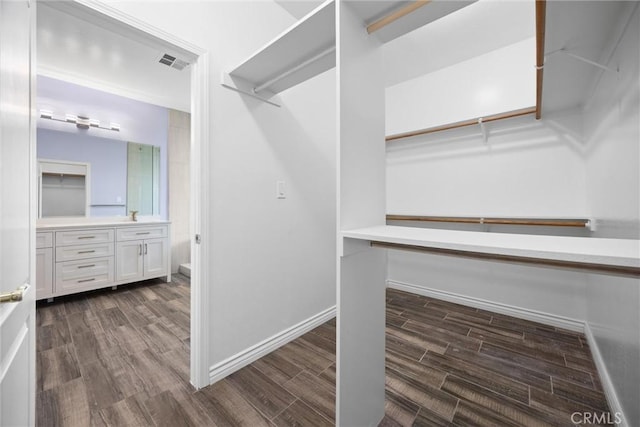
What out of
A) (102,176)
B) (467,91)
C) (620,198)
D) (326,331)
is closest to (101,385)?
(326,331)

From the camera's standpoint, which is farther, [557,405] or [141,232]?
[141,232]

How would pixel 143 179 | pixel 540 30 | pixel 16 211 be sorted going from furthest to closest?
pixel 143 179 → pixel 540 30 → pixel 16 211

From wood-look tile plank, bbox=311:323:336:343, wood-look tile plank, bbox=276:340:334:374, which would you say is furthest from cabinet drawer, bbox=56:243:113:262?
wood-look tile plank, bbox=311:323:336:343

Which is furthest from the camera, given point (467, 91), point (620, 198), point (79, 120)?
point (79, 120)

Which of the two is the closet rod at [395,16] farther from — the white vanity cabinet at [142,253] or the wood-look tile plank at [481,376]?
the white vanity cabinet at [142,253]

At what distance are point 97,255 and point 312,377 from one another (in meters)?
2.97

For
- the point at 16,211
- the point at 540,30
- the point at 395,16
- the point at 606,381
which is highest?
the point at 395,16

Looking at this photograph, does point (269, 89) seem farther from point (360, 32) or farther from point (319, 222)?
point (319, 222)

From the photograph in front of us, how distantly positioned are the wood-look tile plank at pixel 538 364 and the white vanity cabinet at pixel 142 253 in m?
3.75

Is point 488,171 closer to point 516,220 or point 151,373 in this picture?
point 516,220

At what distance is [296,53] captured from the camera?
1.38 metres

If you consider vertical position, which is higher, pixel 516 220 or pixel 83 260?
pixel 516 220

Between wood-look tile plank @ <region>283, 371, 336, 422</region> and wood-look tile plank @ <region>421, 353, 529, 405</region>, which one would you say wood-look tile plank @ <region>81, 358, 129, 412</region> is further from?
wood-look tile plank @ <region>421, 353, 529, 405</region>

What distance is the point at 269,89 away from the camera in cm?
180
